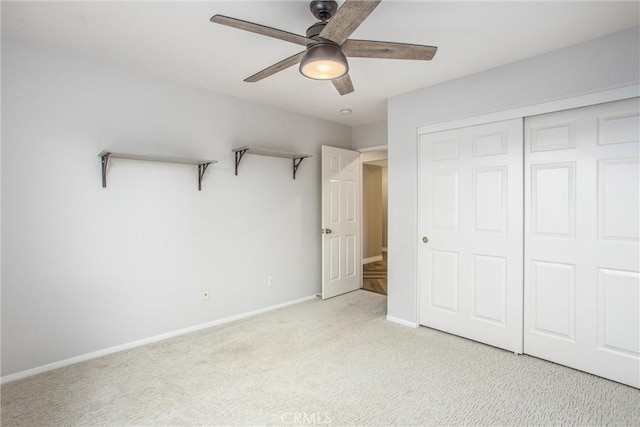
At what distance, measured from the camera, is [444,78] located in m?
3.07

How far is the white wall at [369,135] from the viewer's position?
4.57 meters

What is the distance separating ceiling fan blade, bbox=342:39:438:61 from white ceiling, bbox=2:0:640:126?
11.3 inches

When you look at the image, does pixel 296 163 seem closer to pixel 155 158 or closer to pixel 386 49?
pixel 155 158

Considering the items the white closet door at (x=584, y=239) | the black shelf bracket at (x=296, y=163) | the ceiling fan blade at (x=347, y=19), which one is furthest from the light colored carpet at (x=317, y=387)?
the ceiling fan blade at (x=347, y=19)

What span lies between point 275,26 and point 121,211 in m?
1.97

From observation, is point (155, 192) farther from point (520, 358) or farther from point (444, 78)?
point (520, 358)

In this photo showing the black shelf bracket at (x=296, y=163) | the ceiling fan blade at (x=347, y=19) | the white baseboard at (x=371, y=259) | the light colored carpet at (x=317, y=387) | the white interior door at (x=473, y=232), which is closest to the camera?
the ceiling fan blade at (x=347, y=19)

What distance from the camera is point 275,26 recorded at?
2.19 meters

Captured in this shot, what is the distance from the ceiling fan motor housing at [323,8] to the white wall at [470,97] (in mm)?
1690

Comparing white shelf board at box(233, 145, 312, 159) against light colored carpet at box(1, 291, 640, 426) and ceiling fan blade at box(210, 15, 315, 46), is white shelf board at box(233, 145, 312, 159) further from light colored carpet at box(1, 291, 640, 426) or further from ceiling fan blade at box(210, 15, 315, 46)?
light colored carpet at box(1, 291, 640, 426)

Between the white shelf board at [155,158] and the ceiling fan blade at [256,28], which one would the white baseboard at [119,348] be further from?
the ceiling fan blade at [256,28]

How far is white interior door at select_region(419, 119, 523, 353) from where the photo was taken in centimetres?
280

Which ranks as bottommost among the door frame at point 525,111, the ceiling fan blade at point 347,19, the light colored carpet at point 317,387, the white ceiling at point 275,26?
the light colored carpet at point 317,387

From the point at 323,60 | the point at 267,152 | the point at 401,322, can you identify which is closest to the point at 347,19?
the point at 323,60
